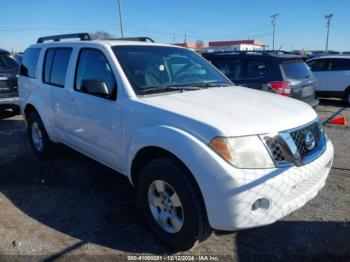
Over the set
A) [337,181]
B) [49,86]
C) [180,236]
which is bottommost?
[337,181]

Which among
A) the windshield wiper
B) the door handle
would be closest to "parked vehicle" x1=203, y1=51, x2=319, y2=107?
the windshield wiper

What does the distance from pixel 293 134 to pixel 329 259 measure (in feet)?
3.84

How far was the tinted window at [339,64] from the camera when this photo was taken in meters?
11.8

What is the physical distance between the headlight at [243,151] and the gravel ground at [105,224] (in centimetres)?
98

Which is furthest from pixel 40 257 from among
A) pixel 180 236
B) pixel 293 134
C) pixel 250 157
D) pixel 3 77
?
pixel 3 77

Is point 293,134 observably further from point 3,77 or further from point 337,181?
point 3,77

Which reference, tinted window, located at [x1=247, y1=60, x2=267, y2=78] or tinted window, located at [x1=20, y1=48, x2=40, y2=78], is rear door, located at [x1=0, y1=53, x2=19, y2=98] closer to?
tinted window, located at [x1=20, y1=48, x2=40, y2=78]

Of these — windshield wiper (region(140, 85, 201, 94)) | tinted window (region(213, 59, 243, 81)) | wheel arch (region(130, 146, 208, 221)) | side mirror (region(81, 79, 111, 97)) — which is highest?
side mirror (region(81, 79, 111, 97))

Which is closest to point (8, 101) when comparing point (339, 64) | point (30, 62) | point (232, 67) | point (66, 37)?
point (30, 62)

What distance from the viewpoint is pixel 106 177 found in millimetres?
4992

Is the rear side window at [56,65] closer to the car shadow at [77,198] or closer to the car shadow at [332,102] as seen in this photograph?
the car shadow at [77,198]

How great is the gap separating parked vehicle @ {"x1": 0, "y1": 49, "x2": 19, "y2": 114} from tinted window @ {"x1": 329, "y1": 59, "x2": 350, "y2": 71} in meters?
10.2

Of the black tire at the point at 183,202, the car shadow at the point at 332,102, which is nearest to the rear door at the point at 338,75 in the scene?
the car shadow at the point at 332,102

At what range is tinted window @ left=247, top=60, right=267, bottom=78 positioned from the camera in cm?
705
